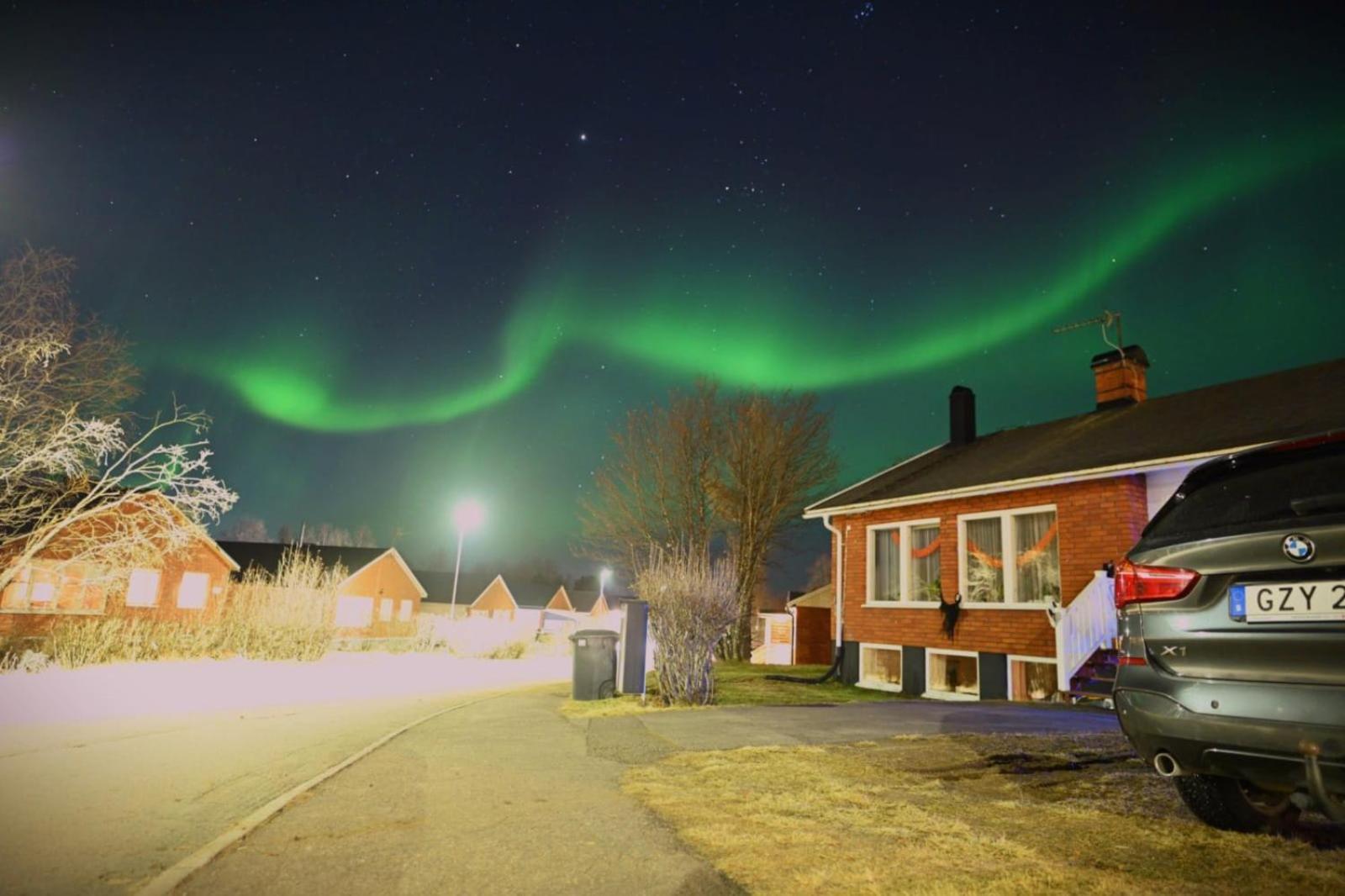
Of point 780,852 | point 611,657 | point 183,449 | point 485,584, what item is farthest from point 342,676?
point 485,584

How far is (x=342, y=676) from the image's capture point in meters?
17.1

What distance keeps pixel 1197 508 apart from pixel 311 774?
6556 millimetres

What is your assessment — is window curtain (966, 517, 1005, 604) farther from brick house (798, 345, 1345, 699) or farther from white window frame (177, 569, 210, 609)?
white window frame (177, 569, 210, 609)

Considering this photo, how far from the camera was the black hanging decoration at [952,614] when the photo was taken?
14.7 metres

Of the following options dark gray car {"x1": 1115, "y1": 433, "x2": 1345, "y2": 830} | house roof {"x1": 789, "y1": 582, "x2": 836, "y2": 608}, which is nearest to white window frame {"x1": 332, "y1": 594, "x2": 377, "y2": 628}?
house roof {"x1": 789, "y1": 582, "x2": 836, "y2": 608}

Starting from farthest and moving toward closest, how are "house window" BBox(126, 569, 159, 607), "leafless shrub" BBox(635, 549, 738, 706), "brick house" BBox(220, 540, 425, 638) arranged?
"brick house" BBox(220, 540, 425, 638), "house window" BBox(126, 569, 159, 607), "leafless shrub" BBox(635, 549, 738, 706)

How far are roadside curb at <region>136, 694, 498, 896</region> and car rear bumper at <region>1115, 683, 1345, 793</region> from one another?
4.34 metres

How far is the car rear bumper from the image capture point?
8.75ft

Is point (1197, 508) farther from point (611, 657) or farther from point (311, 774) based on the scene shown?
point (611, 657)

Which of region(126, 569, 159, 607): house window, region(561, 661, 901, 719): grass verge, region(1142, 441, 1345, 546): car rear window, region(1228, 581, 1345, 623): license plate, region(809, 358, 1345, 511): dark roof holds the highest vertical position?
region(809, 358, 1345, 511): dark roof

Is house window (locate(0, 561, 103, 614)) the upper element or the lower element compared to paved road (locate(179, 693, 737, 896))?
upper

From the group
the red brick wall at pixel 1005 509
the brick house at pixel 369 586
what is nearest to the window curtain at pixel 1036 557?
the red brick wall at pixel 1005 509

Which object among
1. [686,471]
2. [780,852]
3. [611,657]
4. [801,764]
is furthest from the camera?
[686,471]

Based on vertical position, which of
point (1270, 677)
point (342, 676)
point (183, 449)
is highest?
point (183, 449)
